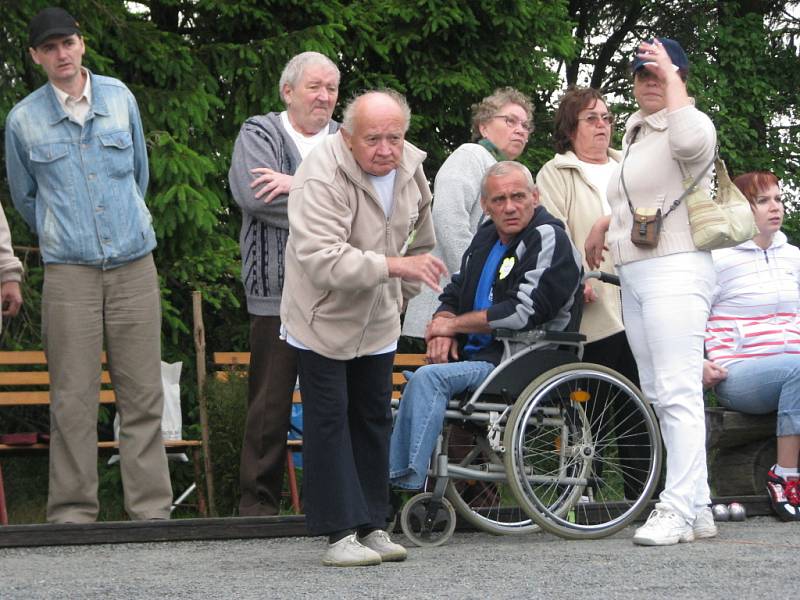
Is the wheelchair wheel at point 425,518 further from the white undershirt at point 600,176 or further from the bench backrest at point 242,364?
the bench backrest at point 242,364

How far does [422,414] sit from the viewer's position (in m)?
6.01

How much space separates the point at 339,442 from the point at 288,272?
62 cm

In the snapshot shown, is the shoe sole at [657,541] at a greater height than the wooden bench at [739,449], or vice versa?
the wooden bench at [739,449]

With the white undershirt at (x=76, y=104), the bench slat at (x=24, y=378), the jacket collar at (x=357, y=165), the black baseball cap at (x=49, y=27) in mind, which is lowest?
the bench slat at (x=24, y=378)

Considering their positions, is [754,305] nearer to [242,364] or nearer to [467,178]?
[467,178]

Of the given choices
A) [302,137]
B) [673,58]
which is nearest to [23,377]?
[302,137]

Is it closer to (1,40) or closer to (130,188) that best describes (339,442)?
(130,188)

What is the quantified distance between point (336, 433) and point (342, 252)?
2.09ft

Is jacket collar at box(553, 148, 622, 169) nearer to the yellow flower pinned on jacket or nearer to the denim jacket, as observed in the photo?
the yellow flower pinned on jacket

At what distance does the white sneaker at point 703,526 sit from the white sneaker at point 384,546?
1.20 metres

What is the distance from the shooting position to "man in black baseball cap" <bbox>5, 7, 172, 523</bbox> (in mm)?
6348

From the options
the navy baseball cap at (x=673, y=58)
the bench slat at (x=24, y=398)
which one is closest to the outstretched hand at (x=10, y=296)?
the bench slat at (x=24, y=398)

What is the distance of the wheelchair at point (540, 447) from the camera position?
599 cm

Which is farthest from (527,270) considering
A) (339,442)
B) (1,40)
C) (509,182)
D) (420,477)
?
(1,40)
